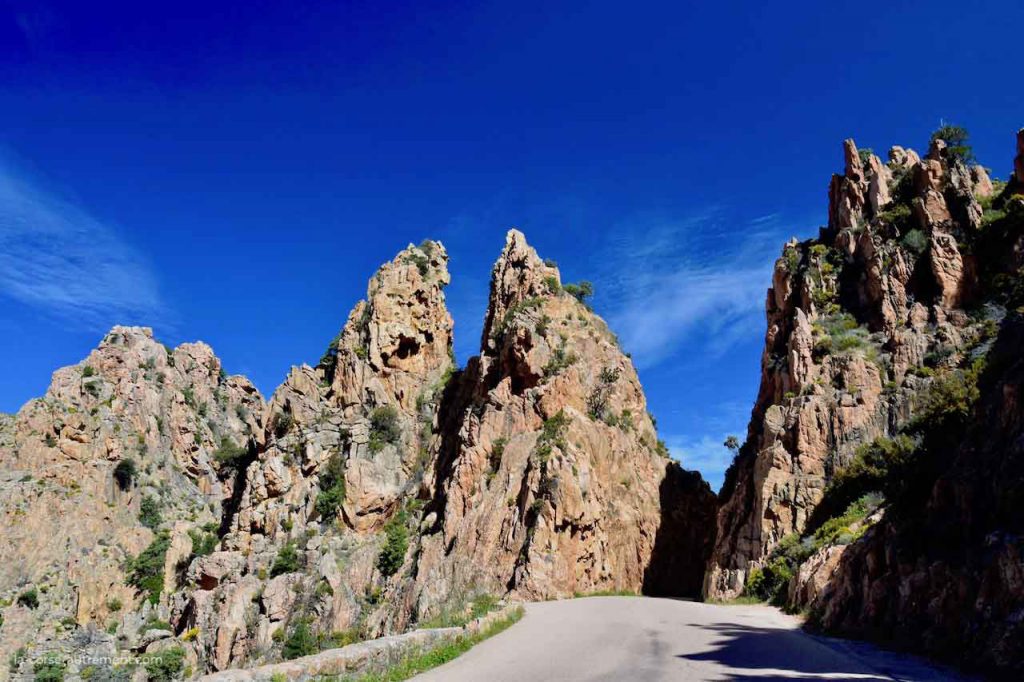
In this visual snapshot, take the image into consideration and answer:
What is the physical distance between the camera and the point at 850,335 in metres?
33.8

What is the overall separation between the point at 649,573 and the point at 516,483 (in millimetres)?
9757

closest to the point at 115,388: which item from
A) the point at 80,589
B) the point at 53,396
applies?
the point at 53,396

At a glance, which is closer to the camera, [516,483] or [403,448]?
[516,483]

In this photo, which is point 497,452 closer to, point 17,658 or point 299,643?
point 299,643

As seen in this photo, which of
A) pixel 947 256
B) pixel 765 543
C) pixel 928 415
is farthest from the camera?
pixel 947 256

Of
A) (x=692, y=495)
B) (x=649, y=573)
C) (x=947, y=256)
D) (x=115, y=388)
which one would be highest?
(x=947, y=256)

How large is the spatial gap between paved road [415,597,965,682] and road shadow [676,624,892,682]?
1 cm

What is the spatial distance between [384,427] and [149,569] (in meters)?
28.1

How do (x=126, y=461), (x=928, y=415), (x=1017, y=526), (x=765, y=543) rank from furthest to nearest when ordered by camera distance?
(x=126, y=461) < (x=765, y=543) < (x=928, y=415) < (x=1017, y=526)

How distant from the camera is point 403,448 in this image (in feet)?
166

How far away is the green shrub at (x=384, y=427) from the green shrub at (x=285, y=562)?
387 inches

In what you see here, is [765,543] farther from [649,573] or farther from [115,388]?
[115,388]

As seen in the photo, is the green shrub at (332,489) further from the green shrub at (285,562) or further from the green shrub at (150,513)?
the green shrub at (150,513)

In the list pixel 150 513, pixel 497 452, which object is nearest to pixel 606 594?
pixel 497 452
